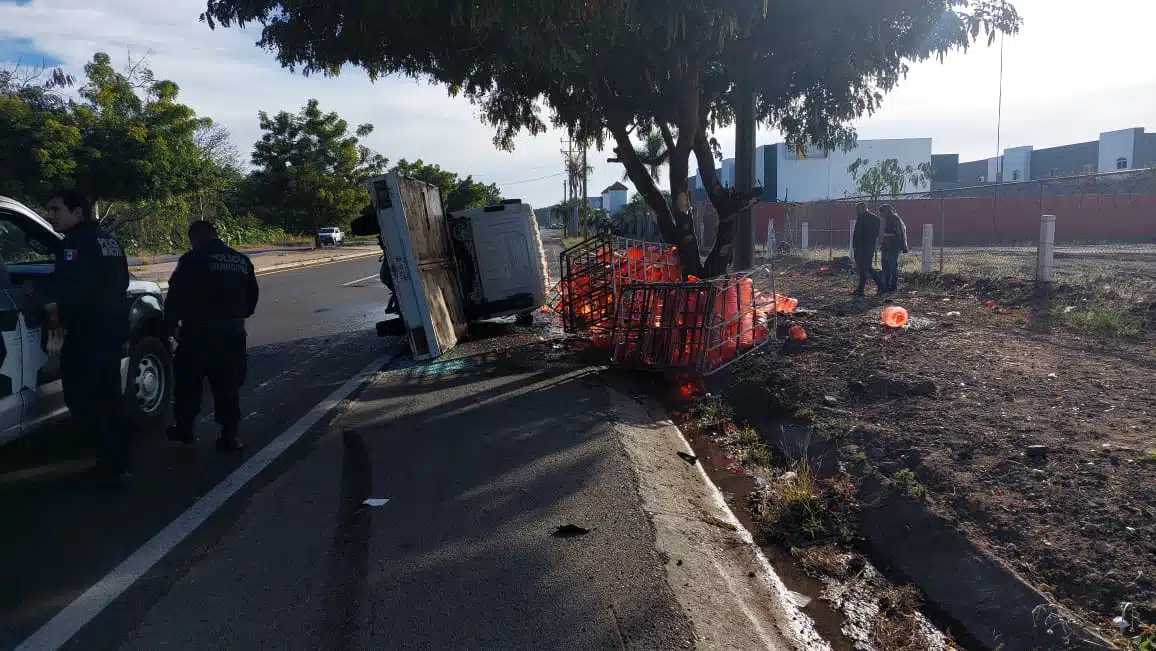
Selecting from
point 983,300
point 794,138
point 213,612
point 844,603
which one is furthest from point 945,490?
point 794,138

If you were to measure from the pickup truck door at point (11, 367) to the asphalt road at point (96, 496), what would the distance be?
0.47m

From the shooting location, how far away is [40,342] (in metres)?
5.45

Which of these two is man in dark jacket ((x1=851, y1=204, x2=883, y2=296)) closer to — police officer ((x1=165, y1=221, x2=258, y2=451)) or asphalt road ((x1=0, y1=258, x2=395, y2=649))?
asphalt road ((x1=0, y1=258, x2=395, y2=649))

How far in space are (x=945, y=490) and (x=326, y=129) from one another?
5174 cm

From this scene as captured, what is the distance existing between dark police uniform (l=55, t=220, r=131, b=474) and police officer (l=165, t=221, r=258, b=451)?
2.20ft

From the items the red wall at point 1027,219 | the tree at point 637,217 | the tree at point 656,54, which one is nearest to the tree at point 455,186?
the tree at point 637,217

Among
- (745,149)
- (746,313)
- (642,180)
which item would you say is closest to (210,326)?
(746,313)

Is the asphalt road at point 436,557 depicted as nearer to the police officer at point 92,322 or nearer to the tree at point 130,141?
the police officer at point 92,322

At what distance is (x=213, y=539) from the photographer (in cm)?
454

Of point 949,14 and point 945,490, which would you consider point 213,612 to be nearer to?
point 945,490

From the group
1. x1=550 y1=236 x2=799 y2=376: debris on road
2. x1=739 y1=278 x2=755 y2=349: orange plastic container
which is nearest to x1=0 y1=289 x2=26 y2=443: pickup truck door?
x1=550 y1=236 x2=799 y2=376: debris on road

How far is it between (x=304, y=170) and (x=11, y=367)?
158ft

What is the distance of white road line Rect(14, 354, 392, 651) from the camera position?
11.5 ft

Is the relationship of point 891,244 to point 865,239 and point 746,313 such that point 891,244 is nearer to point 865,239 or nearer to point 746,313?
point 865,239
